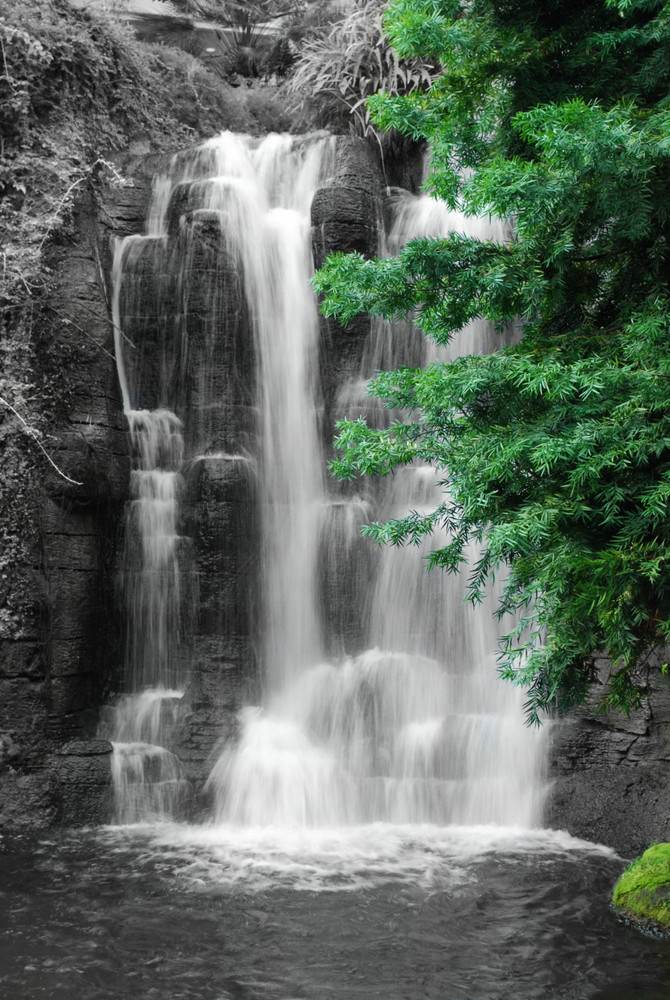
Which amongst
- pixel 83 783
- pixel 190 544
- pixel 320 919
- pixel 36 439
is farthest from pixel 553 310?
pixel 83 783

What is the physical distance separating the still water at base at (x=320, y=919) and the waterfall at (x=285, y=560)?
73 centimetres

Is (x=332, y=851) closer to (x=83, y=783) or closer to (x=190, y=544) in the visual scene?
(x=83, y=783)

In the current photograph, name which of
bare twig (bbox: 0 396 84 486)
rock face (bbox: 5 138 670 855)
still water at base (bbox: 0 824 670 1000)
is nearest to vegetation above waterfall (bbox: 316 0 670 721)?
still water at base (bbox: 0 824 670 1000)

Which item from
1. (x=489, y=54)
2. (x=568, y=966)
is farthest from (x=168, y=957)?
(x=489, y=54)

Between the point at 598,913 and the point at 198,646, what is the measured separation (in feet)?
17.8

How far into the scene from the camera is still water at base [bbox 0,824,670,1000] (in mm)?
6223

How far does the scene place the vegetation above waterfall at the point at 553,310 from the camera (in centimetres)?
514

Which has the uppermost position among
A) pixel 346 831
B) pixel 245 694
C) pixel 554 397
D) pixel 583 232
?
pixel 583 232

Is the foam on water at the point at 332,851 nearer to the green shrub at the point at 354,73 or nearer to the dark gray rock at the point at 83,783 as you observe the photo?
the dark gray rock at the point at 83,783

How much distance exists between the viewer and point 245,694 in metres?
10.8

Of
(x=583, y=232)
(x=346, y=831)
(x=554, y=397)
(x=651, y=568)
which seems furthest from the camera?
(x=346, y=831)

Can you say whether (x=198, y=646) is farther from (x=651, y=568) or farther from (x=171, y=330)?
(x=651, y=568)

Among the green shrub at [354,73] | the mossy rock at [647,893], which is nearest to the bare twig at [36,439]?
the mossy rock at [647,893]

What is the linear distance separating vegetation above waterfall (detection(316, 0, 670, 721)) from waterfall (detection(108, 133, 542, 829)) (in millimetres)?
4201
